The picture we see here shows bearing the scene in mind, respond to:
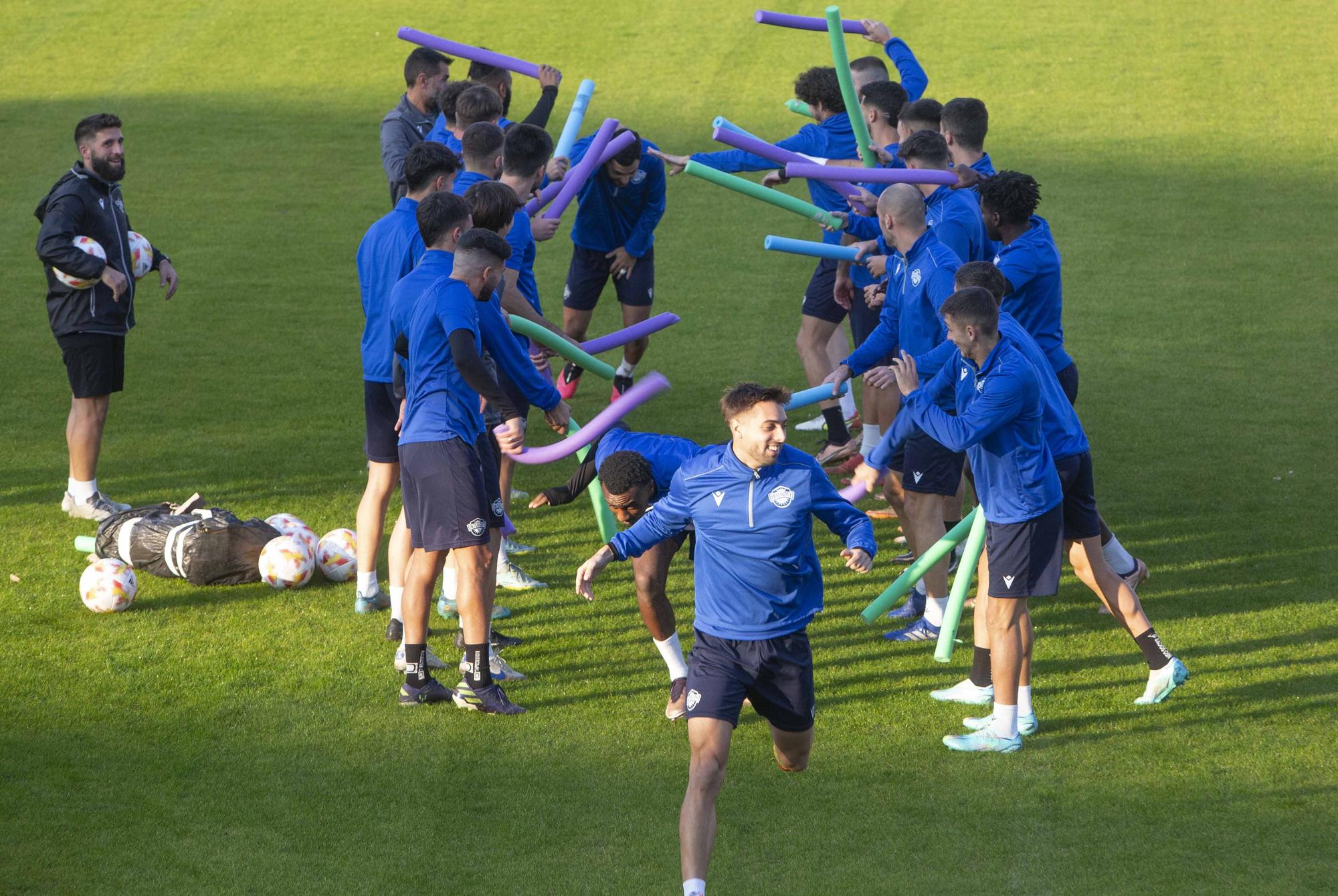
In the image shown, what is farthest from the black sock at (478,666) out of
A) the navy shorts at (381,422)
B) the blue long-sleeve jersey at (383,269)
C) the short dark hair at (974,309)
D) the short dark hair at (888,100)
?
the short dark hair at (888,100)

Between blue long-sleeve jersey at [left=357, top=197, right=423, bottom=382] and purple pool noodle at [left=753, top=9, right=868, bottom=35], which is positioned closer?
blue long-sleeve jersey at [left=357, top=197, right=423, bottom=382]

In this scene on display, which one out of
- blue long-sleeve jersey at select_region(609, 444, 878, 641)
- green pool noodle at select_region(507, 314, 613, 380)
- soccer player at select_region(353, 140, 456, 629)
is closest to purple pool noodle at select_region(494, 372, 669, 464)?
green pool noodle at select_region(507, 314, 613, 380)

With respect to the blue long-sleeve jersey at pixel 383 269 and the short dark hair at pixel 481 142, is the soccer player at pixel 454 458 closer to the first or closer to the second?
the blue long-sleeve jersey at pixel 383 269

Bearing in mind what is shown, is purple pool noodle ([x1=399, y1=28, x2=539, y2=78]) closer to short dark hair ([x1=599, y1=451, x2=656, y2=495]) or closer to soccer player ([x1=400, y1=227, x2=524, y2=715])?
soccer player ([x1=400, y1=227, x2=524, y2=715])

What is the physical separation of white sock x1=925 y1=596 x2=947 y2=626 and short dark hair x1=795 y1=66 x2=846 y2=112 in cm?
382

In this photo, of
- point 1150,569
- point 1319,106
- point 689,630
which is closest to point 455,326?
point 689,630

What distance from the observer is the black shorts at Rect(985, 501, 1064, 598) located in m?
6.23

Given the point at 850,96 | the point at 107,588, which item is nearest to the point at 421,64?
the point at 850,96

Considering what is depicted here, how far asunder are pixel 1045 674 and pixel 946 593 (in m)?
0.75

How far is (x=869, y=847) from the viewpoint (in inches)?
223

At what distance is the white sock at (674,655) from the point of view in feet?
22.6

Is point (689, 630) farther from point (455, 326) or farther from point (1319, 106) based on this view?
point (1319, 106)

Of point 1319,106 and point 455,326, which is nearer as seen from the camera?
point 455,326

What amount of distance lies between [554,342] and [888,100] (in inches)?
116
